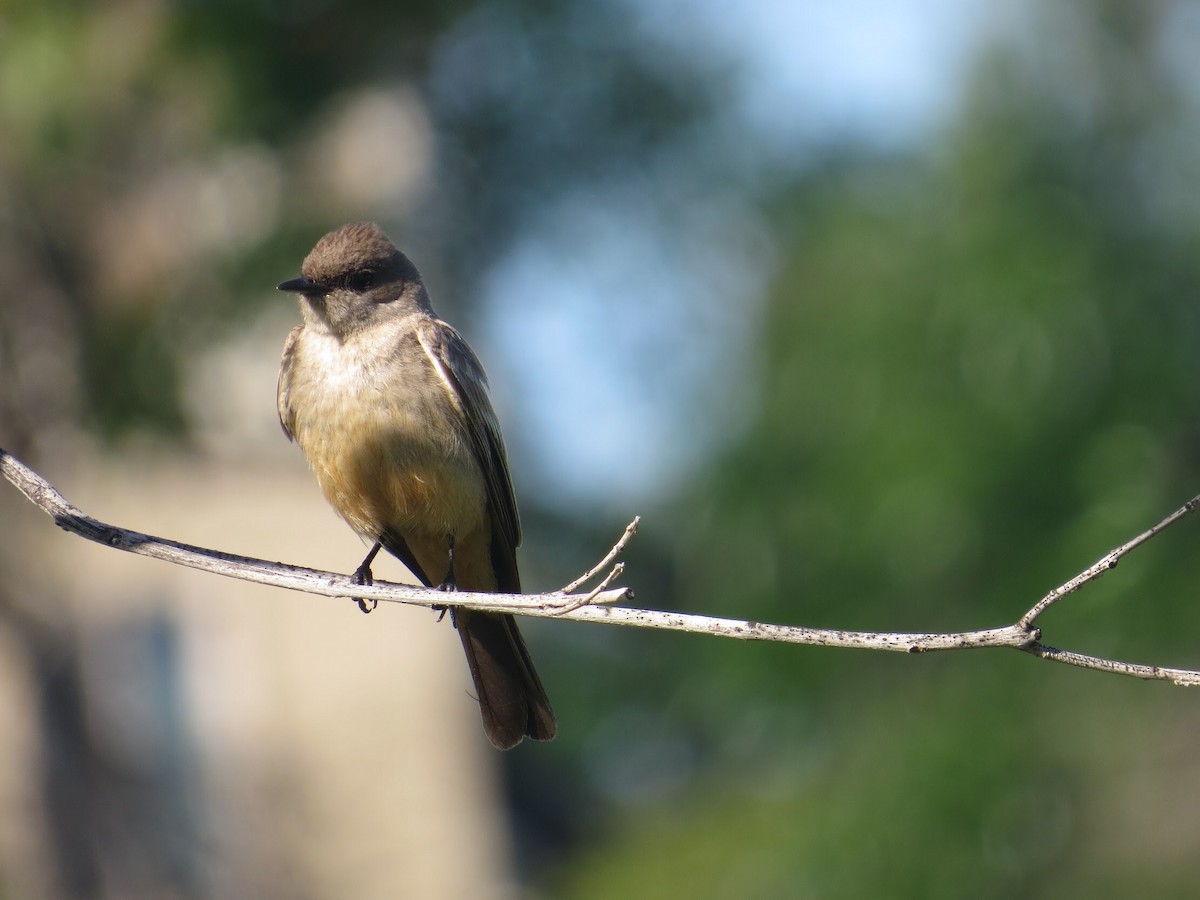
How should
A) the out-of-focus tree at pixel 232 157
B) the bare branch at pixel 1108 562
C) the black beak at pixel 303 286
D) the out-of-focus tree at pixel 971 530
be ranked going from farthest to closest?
1. the out-of-focus tree at pixel 232 157
2. the out-of-focus tree at pixel 971 530
3. the black beak at pixel 303 286
4. the bare branch at pixel 1108 562

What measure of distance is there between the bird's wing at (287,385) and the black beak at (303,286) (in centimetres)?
20

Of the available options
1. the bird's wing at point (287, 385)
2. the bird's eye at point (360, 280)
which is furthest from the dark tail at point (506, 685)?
the bird's eye at point (360, 280)

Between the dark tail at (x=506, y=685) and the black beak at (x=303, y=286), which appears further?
the black beak at (x=303, y=286)

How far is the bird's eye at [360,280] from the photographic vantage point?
515 centimetres

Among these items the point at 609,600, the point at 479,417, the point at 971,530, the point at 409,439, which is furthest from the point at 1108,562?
the point at 971,530

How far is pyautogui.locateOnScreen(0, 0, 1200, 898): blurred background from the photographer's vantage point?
8758 millimetres

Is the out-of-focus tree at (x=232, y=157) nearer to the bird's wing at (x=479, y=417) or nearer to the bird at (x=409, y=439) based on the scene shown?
the bird at (x=409, y=439)

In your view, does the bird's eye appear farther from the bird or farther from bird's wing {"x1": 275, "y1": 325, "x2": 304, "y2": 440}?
bird's wing {"x1": 275, "y1": 325, "x2": 304, "y2": 440}

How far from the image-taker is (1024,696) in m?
8.75

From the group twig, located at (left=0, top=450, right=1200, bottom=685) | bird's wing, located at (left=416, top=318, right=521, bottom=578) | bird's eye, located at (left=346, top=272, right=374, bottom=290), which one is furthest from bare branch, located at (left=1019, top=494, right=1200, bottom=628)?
bird's eye, located at (left=346, top=272, right=374, bottom=290)

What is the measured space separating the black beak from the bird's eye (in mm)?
99

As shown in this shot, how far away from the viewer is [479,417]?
5133 mm

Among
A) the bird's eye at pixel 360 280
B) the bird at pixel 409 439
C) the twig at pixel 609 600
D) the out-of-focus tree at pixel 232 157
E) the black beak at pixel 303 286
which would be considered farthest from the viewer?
the out-of-focus tree at pixel 232 157

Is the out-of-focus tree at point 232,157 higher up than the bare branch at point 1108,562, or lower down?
higher up
